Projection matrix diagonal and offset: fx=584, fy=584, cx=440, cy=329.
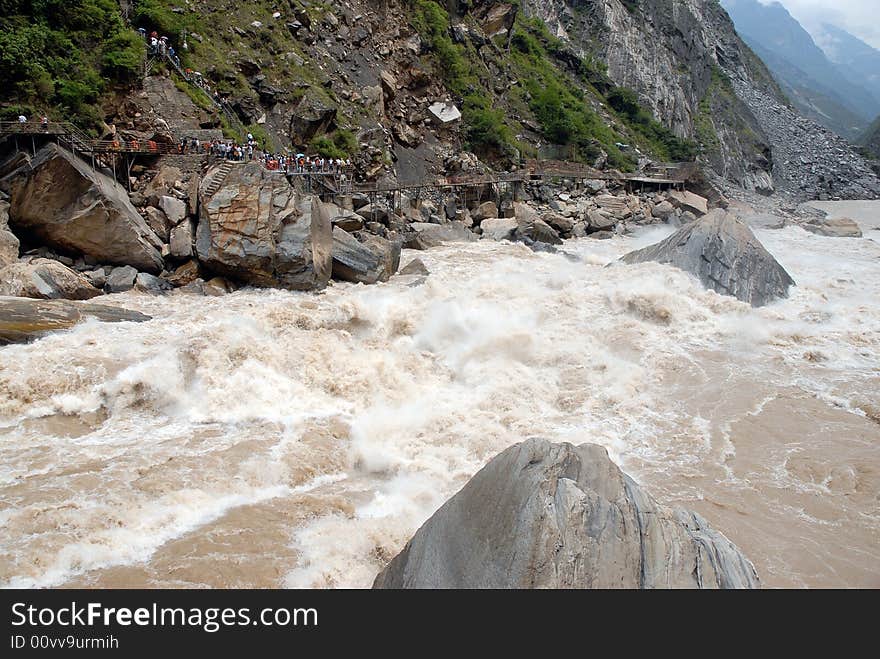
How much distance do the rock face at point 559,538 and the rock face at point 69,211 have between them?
15.8 meters

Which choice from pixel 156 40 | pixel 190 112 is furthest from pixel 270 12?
pixel 190 112

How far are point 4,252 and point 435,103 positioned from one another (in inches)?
1235

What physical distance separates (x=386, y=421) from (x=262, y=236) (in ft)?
30.8

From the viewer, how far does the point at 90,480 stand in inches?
356

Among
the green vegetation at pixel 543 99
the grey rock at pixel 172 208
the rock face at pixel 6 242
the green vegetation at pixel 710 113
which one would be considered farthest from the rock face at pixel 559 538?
the green vegetation at pixel 710 113

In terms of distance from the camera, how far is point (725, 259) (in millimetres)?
20594

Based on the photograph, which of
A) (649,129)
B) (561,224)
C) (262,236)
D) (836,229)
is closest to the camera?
(262,236)

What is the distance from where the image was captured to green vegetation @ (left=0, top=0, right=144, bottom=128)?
65.4ft

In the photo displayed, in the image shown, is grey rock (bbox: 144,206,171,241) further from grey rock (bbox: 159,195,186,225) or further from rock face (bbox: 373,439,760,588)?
rock face (bbox: 373,439,760,588)

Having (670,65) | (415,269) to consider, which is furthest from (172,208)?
(670,65)

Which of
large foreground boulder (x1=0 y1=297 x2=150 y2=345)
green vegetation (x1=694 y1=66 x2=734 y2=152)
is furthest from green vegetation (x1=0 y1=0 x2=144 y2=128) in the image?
green vegetation (x1=694 y1=66 x2=734 y2=152)

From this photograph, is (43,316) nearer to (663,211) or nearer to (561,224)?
(561,224)

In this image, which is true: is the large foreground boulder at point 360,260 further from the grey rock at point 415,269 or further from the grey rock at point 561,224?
the grey rock at point 561,224
